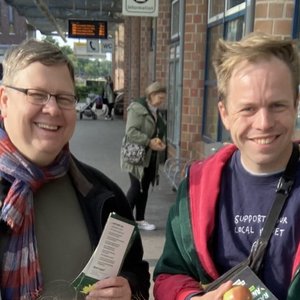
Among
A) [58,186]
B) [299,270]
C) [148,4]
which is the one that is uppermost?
[148,4]

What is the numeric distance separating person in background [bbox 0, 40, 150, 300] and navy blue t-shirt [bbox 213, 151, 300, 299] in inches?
14.8

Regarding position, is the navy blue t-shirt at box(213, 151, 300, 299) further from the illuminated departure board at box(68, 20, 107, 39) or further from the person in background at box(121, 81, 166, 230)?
the illuminated departure board at box(68, 20, 107, 39)

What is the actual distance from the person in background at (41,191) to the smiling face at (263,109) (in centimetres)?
57

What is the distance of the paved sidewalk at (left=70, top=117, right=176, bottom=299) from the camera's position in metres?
5.10

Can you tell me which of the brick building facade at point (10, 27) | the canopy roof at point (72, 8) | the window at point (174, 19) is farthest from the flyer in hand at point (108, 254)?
the brick building facade at point (10, 27)

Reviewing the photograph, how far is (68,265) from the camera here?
5.43ft

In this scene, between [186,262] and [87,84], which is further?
[87,84]

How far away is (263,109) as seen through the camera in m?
Answer: 1.43

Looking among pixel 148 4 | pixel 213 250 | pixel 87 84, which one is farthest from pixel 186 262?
pixel 87 84

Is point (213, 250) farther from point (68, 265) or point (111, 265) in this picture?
point (68, 265)

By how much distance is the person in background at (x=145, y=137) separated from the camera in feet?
17.1

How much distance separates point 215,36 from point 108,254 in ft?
17.9

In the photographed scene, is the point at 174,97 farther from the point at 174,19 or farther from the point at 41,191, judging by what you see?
the point at 41,191

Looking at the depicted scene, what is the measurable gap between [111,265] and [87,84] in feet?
118
